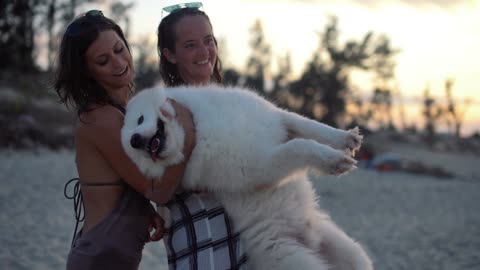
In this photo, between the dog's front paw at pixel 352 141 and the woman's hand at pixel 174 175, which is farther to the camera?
the dog's front paw at pixel 352 141

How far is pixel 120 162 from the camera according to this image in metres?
2.37

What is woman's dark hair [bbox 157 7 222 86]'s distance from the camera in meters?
2.94

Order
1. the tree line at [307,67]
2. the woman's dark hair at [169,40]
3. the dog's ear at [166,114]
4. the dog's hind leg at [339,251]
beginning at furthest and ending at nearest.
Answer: the tree line at [307,67], the woman's dark hair at [169,40], the dog's hind leg at [339,251], the dog's ear at [166,114]

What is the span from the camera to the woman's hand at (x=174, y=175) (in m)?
2.31

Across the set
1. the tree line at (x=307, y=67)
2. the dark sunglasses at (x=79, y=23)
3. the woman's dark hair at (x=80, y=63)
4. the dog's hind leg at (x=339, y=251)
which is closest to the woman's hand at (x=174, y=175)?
the woman's dark hair at (x=80, y=63)

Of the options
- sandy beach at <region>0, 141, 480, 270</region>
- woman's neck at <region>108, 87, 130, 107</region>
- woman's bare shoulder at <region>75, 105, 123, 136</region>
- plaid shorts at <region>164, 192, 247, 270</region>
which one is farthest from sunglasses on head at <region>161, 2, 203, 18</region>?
sandy beach at <region>0, 141, 480, 270</region>

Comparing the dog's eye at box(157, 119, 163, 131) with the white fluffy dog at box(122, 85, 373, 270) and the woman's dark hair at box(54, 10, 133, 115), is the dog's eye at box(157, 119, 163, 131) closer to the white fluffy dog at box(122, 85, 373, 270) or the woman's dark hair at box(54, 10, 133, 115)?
the white fluffy dog at box(122, 85, 373, 270)

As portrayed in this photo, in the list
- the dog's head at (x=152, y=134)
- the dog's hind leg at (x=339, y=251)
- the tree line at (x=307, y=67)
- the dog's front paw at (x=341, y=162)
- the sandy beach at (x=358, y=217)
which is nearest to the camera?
the dog's front paw at (x=341, y=162)

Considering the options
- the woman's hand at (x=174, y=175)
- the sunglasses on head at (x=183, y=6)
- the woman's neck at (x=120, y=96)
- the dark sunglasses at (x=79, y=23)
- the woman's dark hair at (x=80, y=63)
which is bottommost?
the woman's hand at (x=174, y=175)

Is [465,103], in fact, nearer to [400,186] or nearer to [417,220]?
[400,186]

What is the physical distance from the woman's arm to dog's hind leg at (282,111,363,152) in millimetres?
616

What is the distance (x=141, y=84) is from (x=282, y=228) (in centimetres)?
2063

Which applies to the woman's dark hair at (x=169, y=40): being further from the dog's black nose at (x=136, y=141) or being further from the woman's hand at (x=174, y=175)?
the dog's black nose at (x=136, y=141)

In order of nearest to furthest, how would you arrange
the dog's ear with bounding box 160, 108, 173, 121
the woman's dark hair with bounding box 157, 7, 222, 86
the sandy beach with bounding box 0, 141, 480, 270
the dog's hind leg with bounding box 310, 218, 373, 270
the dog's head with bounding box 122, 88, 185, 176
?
the dog's head with bounding box 122, 88, 185, 176 < the dog's ear with bounding box 160, 108, 173, 121 < the dog's hind leg with bounding box 310, 218, 373, 270 < the woman's dark hair with bounding box 157, 7, 222, 86 < the sandy beach with bounding box 0, 141, 480, 270
